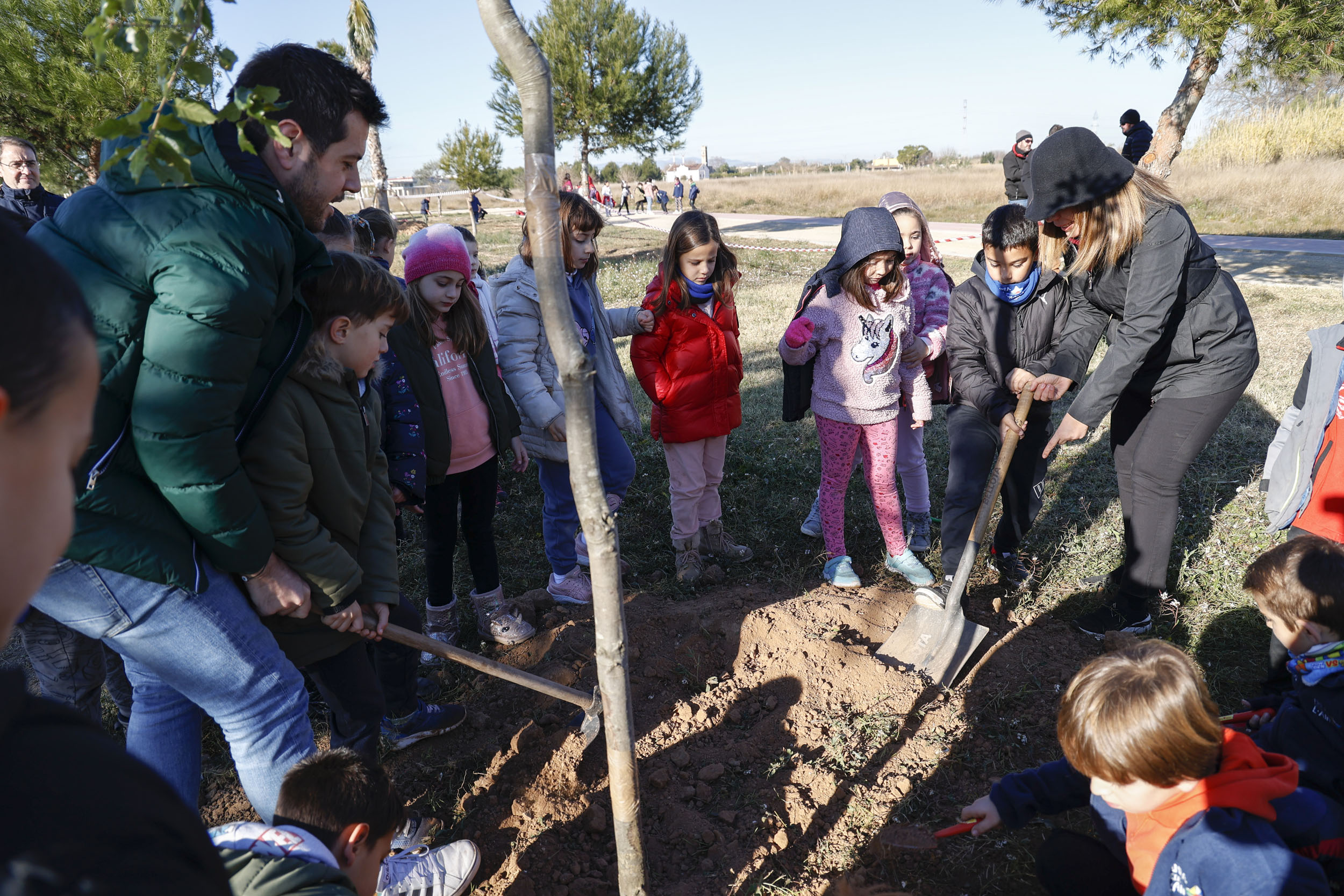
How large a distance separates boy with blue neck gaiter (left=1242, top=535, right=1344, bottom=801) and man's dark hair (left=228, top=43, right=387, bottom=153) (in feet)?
9.00

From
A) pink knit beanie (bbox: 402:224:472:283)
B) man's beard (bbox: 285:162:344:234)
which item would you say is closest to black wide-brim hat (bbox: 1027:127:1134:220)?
pink knit beanie (bbox: 402:224:472:283)

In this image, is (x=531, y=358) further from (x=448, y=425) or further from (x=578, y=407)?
(x=578, y=407)

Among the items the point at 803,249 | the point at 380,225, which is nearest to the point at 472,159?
the point at 803,249

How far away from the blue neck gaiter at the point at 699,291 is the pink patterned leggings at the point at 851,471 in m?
0.82

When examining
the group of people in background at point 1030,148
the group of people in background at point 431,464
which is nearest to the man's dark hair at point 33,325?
the group of people in background at point 431,464

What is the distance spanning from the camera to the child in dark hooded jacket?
1.54 metres

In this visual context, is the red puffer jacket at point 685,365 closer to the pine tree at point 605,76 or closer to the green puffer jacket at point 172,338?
the green puffer jacket at point 172,338

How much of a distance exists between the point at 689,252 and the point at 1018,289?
149 centimetres

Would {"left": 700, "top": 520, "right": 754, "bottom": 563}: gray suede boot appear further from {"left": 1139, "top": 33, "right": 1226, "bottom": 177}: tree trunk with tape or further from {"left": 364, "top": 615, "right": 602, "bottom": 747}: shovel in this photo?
{"left": 1139, "top": 33, "right": 1226, "bottom": 177}: tree trunk with tape

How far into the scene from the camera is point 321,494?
6.68ft

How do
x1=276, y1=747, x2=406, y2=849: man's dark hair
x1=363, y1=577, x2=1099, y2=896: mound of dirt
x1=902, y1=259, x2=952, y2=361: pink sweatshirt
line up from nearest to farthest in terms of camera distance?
x1=276, y1=747, x2=406, y2=849: man's dark hair, x1=363, y1=577, x2=1099, y2=896: mound of dirt, x1=902, y1=259, x2=952, y2=361: pink sweatshirt

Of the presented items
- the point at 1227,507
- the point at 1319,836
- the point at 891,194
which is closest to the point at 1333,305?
the point at 1227,507

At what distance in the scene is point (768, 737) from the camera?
2.80m

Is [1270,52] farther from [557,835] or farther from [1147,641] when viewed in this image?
[557,835]
